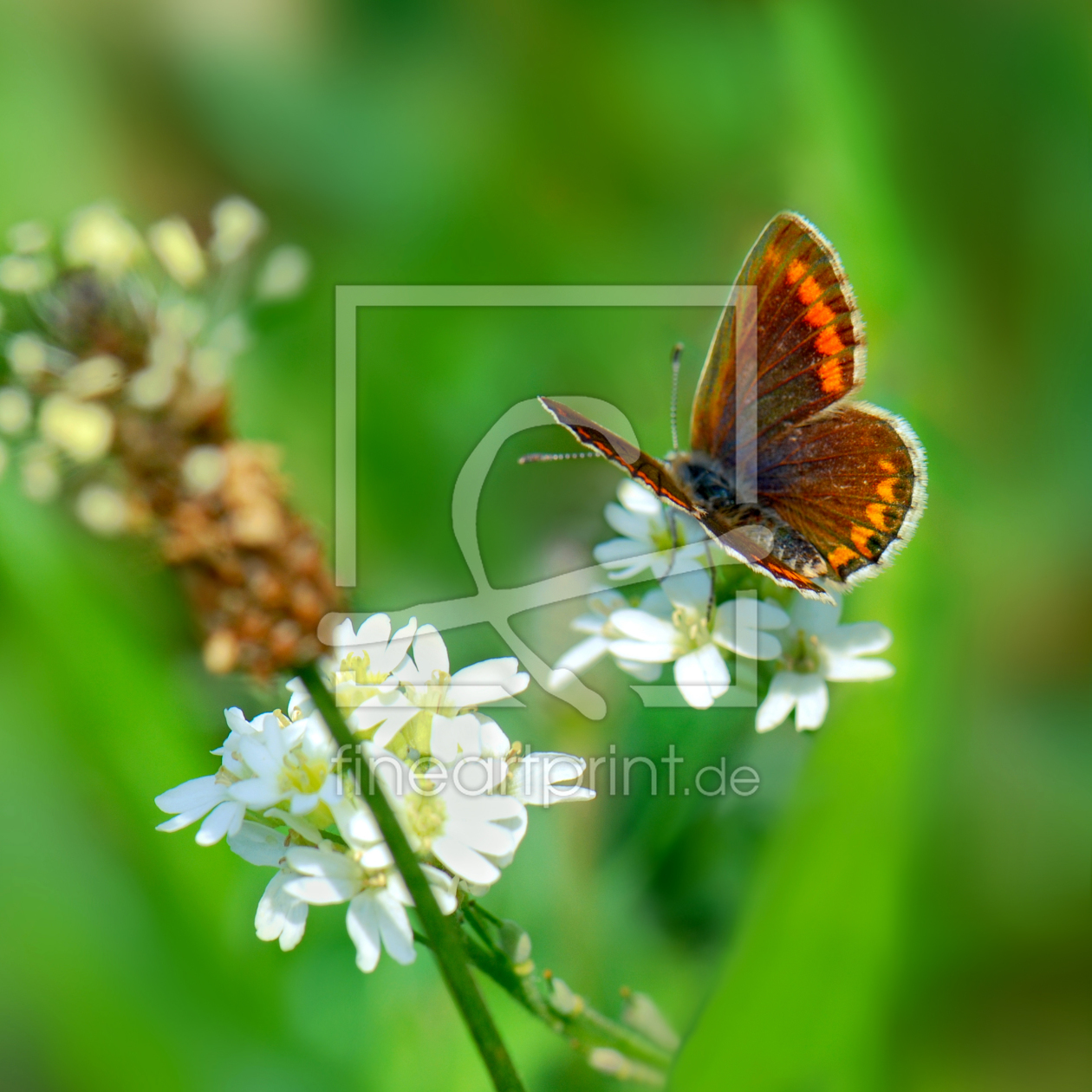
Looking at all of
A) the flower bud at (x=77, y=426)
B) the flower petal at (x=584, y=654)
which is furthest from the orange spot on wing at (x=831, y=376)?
the flower bud at (x=77, y=426)

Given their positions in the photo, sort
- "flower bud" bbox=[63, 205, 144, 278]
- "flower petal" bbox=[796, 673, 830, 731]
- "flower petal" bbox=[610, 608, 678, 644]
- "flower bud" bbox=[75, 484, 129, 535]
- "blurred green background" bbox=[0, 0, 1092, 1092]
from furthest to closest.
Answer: "flower petal" bbox=[610, 608, 678, 644], "flower petal" bbox=[796, 673, 830, 731], "blurred green background" bbox=[0, 0, 1092, 1092], "flower bud" bbox=[63, 205, 144, 278], "flower bud" bbox=[75, 484, 129, 535]

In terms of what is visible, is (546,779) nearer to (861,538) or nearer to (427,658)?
(427,658)

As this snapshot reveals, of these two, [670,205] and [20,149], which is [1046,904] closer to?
[670,205]

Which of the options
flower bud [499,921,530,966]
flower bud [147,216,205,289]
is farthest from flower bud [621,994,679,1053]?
flower bud [147,216,205,289]

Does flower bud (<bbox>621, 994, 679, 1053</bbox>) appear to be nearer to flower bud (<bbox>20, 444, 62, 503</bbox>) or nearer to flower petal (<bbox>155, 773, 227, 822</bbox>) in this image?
flower petal (<bbox>155, 773, 227, 822</bbox>)

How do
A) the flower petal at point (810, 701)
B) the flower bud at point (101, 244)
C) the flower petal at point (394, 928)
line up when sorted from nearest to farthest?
the flower bud at point (101, 244), the flower petal at point (394, 928), the flower petal at point (810, 701)

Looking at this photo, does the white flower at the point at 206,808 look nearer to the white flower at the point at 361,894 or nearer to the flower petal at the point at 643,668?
the white flower at the point at 361,894
